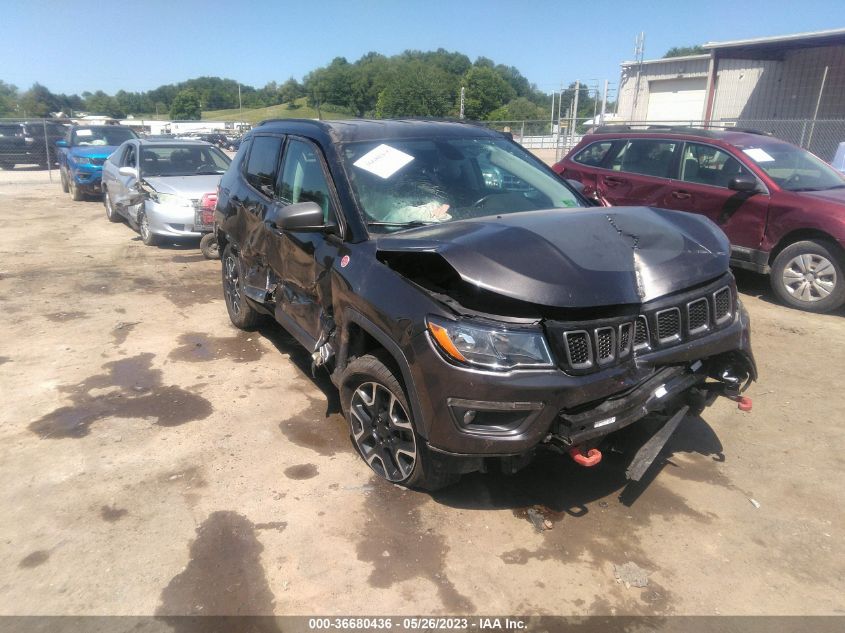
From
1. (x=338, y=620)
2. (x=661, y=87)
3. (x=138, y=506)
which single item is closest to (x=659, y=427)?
(x=338, y=620)

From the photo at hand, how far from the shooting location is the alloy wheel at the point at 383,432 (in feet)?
10.0

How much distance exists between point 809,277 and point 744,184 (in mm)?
1196

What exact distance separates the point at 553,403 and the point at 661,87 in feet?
89.8

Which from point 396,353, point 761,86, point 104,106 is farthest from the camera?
point 104,106

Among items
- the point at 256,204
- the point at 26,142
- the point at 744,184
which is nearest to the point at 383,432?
the point at 256,204

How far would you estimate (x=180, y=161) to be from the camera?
10.3 meters

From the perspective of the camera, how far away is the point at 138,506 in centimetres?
319

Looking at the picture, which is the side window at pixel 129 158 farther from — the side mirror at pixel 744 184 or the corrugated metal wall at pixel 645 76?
the corrugated metal wall at pixel 645 76

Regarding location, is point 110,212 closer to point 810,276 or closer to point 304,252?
point 304,252

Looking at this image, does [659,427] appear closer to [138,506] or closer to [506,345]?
[506,345]

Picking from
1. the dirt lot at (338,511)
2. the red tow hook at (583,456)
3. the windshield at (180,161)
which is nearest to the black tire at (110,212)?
the windshield at (180,161)

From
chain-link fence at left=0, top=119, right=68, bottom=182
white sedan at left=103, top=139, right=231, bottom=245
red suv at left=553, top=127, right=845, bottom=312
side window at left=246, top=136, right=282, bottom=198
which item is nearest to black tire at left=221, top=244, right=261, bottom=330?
side window at left=246, top=136, right=282, bottom=198

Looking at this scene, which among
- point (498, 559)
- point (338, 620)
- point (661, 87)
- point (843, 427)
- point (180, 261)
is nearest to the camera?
point (338, 620)

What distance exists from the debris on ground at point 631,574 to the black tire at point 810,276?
4913mm
